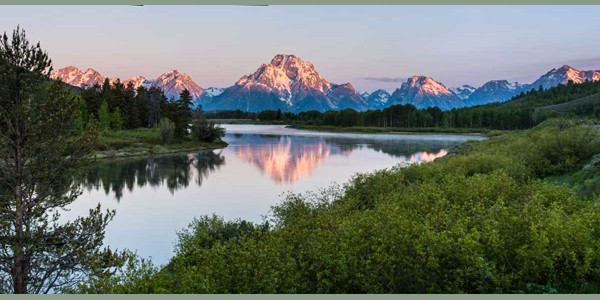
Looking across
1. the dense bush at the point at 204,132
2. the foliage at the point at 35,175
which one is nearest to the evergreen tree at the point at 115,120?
the dense bush at the point at 204,132

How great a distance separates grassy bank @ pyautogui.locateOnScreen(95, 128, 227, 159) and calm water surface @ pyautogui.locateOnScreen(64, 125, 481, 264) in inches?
226

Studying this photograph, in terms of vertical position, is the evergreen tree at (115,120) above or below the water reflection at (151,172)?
above

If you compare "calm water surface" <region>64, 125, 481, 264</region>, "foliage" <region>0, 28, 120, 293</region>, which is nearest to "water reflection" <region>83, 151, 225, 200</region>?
"calm water surface" <region>64, 125, 481, 264</region>

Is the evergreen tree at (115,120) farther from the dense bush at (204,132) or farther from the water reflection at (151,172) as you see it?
the water reflection at (151,172)

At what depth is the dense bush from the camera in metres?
105

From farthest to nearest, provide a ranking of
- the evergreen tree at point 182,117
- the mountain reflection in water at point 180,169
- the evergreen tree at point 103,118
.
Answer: the evergreen tree at point 182,117, the evergreen tree at point 103,118, the mountain reflection in water at point 180,169

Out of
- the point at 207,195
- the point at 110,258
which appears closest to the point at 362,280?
the point at 110,258

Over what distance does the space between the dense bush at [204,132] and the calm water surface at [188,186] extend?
22835mm

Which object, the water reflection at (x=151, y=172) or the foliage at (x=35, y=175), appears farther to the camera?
the water reflection at (x=151, y=172)

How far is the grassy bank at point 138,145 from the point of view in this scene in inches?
3046

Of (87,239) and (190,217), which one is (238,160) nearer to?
(190,217)

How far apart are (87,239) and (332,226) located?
12047mm

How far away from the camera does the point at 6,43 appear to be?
1825 cm

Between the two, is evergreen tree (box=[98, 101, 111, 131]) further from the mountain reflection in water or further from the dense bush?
the mountain reflection in water
